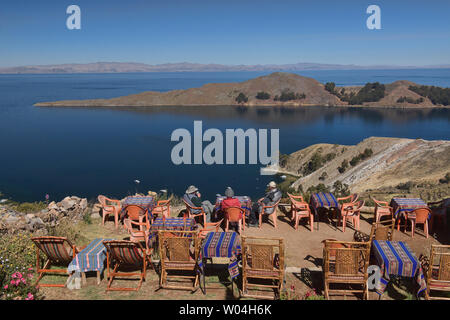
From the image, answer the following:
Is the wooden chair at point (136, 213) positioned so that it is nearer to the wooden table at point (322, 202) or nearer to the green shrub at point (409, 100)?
the wooden table at point (322, 202)

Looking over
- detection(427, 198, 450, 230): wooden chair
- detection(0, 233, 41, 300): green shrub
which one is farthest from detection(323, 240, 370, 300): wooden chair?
detection(427, 198, 450, 230): wooden chair

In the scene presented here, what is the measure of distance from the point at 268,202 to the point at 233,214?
3.73 ft

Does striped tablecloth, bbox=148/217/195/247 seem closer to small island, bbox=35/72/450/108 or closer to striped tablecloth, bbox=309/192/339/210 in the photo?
striped tablecloth, bbox=309/192/339/210

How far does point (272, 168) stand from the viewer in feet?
180

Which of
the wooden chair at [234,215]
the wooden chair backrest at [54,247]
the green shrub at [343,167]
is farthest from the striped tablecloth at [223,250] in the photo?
the green shrub at [343,167]

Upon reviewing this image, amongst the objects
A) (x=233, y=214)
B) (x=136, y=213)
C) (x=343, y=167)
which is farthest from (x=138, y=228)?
(x=343, y=167)

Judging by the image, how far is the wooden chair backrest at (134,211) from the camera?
8.59 m

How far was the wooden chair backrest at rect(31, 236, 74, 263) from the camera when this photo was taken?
589cm

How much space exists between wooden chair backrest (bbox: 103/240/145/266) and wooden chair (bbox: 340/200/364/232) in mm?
5039

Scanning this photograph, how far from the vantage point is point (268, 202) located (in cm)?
896

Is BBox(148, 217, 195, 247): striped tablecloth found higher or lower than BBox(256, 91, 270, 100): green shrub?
lower

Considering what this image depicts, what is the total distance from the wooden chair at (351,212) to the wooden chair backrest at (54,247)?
6.07 meters
